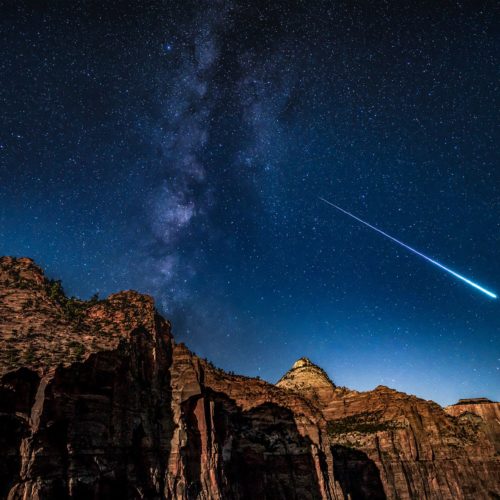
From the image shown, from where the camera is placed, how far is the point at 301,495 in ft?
189

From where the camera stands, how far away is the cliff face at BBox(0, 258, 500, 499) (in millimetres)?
27828

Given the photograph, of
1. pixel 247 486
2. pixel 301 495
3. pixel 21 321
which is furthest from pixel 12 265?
pixel 301 495

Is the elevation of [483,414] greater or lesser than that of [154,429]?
greater

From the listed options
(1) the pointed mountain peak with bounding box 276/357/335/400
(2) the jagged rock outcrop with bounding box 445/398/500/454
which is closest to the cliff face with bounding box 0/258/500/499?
(1) the pointed mountain peak with bounding box 276/357/335/400

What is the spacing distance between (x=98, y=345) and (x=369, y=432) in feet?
228

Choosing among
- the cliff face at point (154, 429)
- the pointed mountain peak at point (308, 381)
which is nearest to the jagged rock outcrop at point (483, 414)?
the cliff face at point (154, 429)

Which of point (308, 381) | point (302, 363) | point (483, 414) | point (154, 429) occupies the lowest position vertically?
point (154, 429)

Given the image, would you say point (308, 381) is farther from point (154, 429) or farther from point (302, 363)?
point (154, 429)

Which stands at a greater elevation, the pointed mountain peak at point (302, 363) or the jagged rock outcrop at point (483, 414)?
the pointed mountain peak at point (302, 363)

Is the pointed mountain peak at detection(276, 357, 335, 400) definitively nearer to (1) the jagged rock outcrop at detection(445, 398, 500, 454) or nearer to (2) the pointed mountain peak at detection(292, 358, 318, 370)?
(2) the pointed mountain peak at detection(292, 358, 318, 370)

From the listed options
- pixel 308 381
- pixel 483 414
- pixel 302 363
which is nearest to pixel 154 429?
pixel 308 381

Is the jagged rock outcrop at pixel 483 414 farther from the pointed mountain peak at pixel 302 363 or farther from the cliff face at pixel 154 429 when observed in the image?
the pointed mountain peak at pixel 302 363

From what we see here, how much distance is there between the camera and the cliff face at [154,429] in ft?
91.3

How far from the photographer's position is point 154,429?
126 ft
